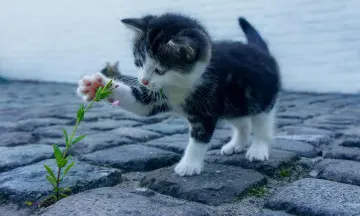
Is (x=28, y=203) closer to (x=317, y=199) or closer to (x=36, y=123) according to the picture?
(x=317, y=199)

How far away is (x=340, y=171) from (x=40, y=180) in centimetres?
141

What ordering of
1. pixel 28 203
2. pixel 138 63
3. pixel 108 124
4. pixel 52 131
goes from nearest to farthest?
1. pixel 28 203
2. pixel 138 63
3. pixel 52 131
4. pixel 108 124

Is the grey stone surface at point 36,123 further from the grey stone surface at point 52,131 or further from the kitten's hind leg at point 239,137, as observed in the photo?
the kitten's hind leg at point 239,137

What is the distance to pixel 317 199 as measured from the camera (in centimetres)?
165

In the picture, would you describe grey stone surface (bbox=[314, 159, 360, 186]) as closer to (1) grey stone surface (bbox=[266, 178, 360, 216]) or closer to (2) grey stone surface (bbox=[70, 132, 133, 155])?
(1) grey stone surface (bbox=[266, 178, 360, 216])

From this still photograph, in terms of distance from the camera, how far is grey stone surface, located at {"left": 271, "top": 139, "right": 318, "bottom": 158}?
254 cm

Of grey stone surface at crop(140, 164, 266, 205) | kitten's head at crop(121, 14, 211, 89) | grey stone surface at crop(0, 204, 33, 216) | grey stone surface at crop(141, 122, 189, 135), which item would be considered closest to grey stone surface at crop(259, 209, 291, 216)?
grey stone surface at crop(140, 164, 266, 205)

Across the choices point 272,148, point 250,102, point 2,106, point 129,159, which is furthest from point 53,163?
point 2,106

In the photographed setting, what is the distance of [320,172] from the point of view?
209cm

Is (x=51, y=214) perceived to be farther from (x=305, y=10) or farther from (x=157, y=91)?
(x=305, y=10)

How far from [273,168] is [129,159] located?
0.76 meters

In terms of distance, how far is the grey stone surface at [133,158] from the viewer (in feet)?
7.23

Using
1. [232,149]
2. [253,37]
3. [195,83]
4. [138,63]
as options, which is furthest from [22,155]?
[253,37]

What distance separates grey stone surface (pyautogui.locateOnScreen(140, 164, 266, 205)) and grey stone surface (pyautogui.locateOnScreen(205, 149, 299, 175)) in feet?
0.39
